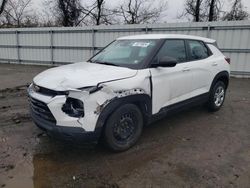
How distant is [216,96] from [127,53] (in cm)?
256

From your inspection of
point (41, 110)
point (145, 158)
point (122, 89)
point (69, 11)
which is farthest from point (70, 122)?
point (69, 11)

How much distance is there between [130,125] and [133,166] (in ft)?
2.10

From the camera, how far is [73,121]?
10.6 feet

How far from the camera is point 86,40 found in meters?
13.7

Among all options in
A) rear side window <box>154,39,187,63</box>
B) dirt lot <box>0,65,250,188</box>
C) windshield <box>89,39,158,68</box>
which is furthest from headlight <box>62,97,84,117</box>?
rear side window <box>154,39,187,63</box>

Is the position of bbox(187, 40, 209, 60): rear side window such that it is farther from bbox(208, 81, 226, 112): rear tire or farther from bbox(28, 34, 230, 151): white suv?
bbox(208, 81, 226, 112): rear tire

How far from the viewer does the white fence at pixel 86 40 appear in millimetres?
10359

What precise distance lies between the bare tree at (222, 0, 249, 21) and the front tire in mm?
22157

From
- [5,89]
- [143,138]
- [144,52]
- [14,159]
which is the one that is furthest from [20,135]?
[5,89]

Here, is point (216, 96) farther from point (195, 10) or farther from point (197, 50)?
point (195, 10)

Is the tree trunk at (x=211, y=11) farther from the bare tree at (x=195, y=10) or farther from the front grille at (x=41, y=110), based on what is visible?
the front grille at (x=41, y=110)

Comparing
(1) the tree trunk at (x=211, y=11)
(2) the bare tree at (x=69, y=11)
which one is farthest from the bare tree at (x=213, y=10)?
(2) the bare tree at (x=69, y=11)

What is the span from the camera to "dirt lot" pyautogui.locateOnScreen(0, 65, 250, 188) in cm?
317

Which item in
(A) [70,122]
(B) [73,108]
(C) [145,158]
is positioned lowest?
(C) [145,158]
